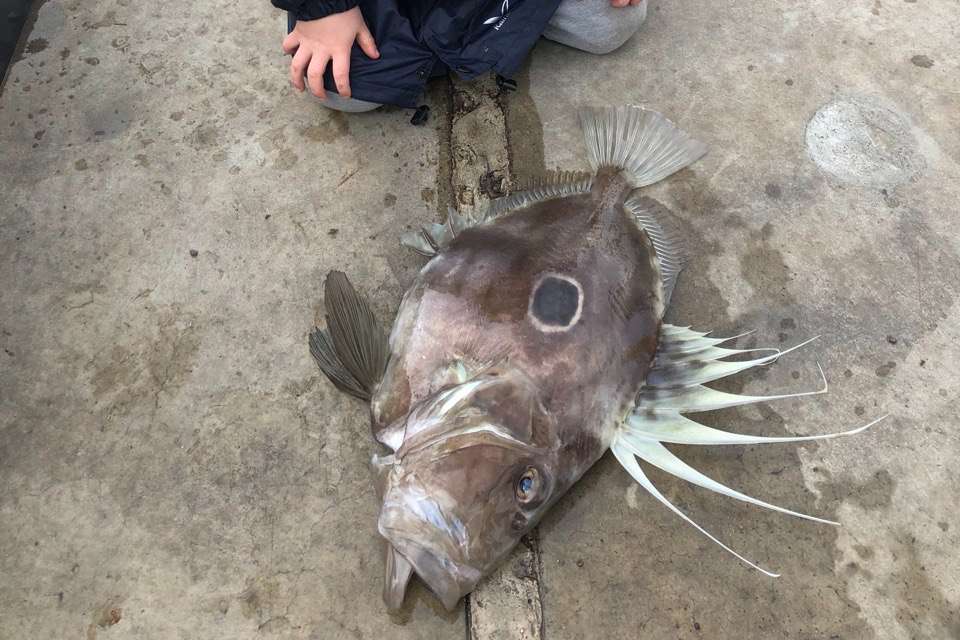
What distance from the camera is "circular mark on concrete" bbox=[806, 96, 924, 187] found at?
270 centimetres

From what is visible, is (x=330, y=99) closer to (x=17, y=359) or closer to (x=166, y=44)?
(x=166, y=44)

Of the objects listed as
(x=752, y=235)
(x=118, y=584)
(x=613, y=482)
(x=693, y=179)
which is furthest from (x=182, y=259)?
(x=752, y=235)

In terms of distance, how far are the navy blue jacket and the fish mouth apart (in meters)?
1.77

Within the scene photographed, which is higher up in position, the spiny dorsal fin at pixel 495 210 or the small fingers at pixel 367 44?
the small fingers at pixel 367 44

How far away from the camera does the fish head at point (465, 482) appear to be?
1.74m

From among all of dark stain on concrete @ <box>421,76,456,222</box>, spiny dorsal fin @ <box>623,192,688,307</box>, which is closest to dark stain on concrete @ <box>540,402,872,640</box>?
spiny dorsal fin @ <box>623,192,688,307</box>

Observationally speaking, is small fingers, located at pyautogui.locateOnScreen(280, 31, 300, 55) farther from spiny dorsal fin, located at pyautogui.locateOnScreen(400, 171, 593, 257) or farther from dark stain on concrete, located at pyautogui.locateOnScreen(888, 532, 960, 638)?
dark stain on concrete, located at pyautogui.locateOnScreen(888, 532, 960, 638)

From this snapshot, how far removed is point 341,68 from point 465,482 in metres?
1.69

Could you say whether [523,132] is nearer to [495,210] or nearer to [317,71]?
[495,210]

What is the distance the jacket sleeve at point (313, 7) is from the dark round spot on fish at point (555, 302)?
4.40ft

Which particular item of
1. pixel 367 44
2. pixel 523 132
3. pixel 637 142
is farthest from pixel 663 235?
pixel 367 44

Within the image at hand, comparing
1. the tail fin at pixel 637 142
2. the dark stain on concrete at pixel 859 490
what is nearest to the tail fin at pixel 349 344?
the tail fin at pixel 637 142

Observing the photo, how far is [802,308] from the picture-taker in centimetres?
244

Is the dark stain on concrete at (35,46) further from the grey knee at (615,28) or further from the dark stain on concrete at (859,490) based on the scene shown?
the dark stain on concrete at (859,490)
